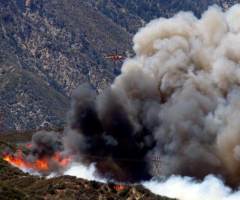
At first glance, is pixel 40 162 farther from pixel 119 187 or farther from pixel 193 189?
pixel 193 189

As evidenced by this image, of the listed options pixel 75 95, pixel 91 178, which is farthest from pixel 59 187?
pixel 75 95

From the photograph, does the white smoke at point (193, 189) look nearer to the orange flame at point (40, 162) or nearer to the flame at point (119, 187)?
the flame at point (119, 187)

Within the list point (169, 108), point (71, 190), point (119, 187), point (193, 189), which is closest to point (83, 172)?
point (119, 187)

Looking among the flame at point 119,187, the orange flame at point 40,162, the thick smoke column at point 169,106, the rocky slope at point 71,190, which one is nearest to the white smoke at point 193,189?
the thick smoke column at point 169,106

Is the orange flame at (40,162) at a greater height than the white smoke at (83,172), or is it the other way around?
the orange flame at (40,162)

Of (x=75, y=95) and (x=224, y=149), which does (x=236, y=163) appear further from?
(x=75, y=95)

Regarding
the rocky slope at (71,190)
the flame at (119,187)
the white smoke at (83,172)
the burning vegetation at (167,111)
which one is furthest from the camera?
the white smoke at (83,172)

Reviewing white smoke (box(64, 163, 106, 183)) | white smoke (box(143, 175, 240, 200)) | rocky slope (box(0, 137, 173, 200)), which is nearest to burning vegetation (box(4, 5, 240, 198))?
white smoke (box(64, 163, 106, 183))
